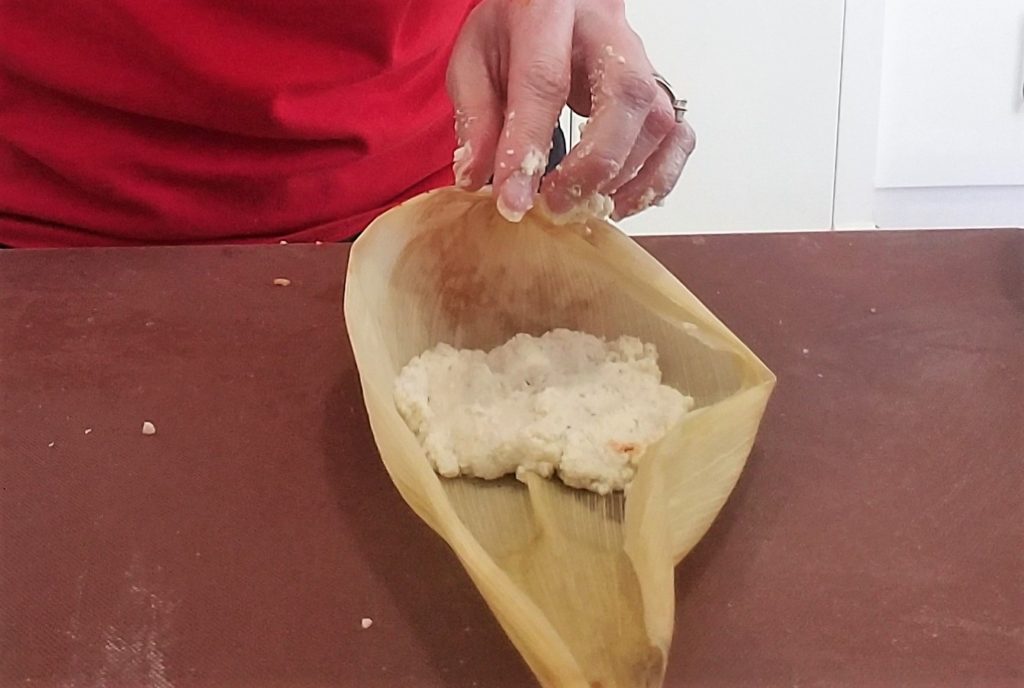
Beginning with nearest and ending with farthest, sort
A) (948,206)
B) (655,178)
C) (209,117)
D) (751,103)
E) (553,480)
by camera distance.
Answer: (553,480) → (655,178) → (209,117) → (751,103) → (948,206)

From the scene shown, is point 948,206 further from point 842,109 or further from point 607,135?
point 607,135

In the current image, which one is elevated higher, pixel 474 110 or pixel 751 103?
pixel 474 110

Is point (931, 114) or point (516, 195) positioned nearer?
point (516, 195)

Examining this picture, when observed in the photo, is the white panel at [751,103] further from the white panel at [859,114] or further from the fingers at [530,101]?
the fingers at [530,101]

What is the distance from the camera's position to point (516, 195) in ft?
1.86

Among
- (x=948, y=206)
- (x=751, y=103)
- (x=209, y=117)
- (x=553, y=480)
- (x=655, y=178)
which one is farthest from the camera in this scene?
(x=948, y=206)

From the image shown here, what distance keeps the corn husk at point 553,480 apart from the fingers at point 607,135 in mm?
37

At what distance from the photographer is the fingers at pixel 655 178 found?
2.11 ft

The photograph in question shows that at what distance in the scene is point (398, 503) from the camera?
534 millimetres

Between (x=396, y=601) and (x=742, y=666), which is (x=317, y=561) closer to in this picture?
(x=396, y=601)

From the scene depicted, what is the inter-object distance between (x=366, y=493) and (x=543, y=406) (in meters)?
0.10

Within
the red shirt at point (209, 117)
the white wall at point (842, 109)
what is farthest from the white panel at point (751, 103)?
the red shirt at point (209, 117)

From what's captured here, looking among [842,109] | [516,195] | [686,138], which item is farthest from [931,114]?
[516,195]

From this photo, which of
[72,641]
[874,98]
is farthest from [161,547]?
[874,98]
